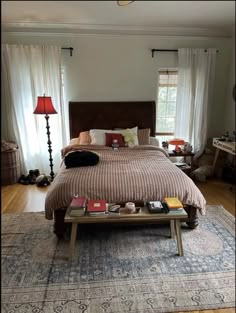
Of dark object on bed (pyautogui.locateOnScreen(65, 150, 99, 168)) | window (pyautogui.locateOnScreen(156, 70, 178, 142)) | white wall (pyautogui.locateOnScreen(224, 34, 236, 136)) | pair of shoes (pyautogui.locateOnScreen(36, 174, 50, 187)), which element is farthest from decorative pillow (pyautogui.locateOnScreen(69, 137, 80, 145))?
white wall (pyautogui.locateOnScreen(224, 34, 236, 136))

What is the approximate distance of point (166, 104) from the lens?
158 inches

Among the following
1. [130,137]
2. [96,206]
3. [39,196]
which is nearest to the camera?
[96,206]

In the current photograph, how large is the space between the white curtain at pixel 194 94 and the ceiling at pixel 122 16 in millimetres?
369

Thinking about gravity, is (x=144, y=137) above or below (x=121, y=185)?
Result: above

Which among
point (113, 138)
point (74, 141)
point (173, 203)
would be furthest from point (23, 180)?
point (173, 203)

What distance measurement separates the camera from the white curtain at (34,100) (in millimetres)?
3529

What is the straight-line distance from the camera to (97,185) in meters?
2.19

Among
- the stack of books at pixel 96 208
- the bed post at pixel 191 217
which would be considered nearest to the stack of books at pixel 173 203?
the bed post at pixel 191 217

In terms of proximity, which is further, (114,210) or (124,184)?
(124,184)

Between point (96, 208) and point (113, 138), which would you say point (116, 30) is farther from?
point (96, 208)

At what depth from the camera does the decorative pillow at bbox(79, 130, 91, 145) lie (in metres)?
3.52

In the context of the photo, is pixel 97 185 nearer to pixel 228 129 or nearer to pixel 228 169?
pixel 228 169

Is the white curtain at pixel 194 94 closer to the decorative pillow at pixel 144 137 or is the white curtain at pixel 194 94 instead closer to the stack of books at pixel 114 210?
the decorative pillow at pixel 144 137

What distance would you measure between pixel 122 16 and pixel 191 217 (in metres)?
2.34
